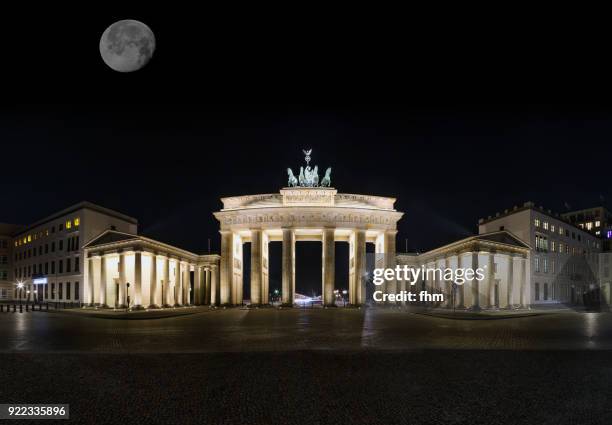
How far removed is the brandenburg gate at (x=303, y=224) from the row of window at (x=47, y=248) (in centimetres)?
2183

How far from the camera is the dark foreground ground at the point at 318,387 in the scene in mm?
10539

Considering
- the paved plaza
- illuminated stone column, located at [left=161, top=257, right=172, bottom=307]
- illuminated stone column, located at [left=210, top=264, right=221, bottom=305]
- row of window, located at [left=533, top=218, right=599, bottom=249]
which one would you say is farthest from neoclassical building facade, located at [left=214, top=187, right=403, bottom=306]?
the paved plaza

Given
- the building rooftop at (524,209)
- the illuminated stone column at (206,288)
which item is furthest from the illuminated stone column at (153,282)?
the building rooftop at (524,209)

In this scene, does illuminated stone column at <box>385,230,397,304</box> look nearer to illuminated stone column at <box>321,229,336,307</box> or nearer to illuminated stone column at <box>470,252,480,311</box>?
illuminated stone column at <box>321,229,336,307</box>

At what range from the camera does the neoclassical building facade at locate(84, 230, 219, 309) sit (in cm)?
6912

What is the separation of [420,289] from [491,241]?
29.5 meters

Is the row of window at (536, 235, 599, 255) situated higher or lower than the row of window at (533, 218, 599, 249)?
lower

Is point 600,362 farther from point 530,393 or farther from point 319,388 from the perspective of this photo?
point 319,388

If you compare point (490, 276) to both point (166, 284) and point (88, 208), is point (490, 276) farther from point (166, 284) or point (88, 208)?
point (88, 208)

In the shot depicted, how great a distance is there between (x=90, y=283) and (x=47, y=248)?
21274mm

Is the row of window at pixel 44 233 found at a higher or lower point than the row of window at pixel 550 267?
higher

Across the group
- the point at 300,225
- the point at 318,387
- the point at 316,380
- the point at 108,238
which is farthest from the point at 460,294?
the point at 318,387

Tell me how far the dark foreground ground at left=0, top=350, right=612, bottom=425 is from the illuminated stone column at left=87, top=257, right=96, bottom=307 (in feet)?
189

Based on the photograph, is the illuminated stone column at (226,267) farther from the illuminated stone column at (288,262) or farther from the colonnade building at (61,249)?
the colonnade building at (61,249)
